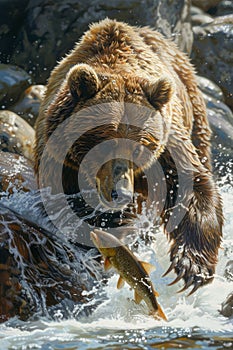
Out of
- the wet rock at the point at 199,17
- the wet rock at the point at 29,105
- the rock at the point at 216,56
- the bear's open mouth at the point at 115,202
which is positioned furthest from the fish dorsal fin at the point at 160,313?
the wet rock at the point at 199,17

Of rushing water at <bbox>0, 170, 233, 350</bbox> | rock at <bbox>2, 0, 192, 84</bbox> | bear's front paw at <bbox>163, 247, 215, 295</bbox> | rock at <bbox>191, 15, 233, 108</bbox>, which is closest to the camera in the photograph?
rushing water at <bbox>0, 170, 233, 350</bbox>

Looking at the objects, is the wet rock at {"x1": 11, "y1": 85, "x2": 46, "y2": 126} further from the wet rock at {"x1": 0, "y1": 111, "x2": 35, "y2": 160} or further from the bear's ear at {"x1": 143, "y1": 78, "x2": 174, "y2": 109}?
the bear's ear at {"x1": 143, "y1": 78, "x2": 174, "y2": 109}

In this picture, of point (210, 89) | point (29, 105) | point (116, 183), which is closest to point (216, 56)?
point (210, 89)

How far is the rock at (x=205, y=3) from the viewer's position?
14320 mm

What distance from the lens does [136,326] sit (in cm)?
534

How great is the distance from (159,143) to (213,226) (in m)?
0.80

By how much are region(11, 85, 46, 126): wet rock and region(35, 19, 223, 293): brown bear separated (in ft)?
11.0

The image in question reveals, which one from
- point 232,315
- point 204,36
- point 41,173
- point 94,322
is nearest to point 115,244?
point 94,322

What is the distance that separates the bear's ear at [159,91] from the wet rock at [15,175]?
1.45 meters

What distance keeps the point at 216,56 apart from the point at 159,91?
6685mm

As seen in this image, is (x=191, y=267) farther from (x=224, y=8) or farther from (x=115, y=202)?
(x=224, y=8)

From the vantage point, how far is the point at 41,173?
6.77 m

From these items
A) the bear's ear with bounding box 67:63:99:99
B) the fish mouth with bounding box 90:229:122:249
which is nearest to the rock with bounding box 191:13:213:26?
the bear's ear with bounding box 67:63:99:99

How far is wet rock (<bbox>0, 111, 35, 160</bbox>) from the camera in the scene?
29.7 ft
